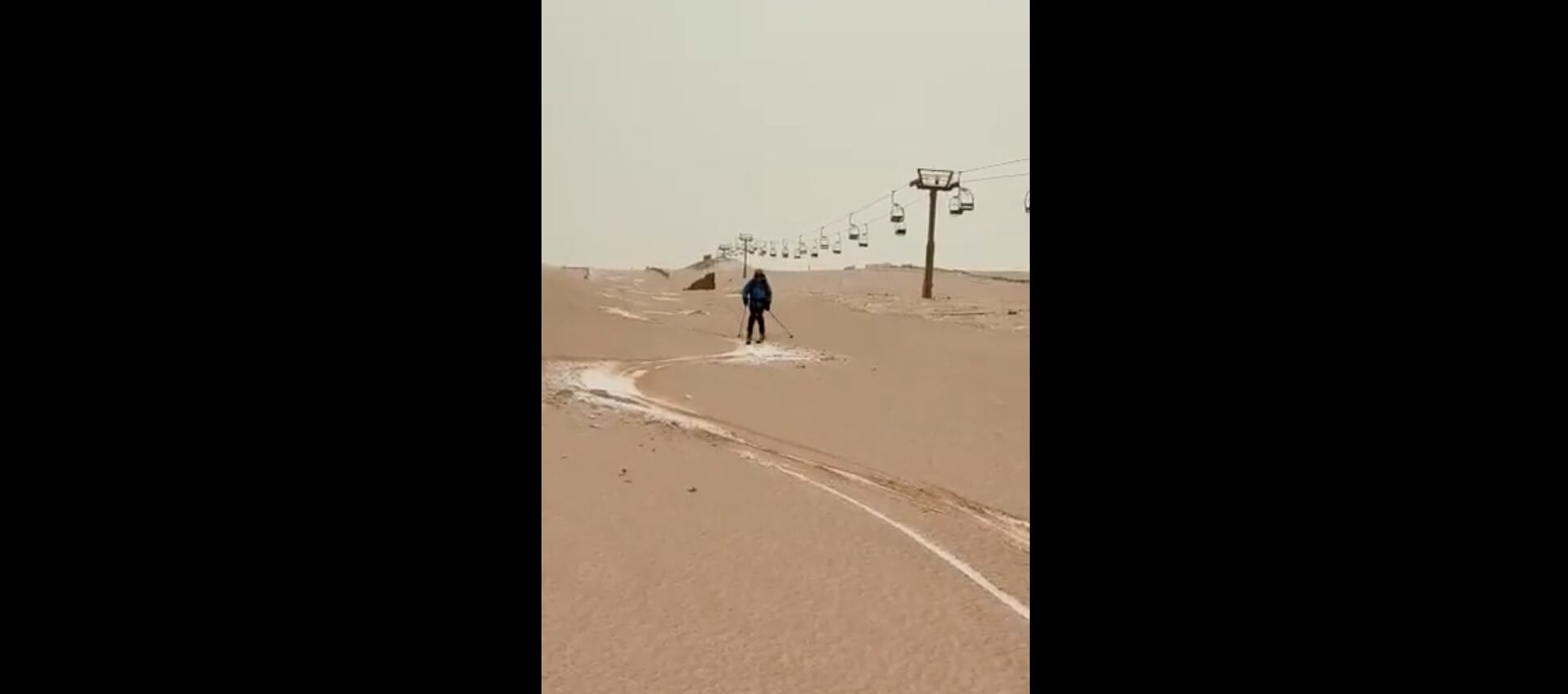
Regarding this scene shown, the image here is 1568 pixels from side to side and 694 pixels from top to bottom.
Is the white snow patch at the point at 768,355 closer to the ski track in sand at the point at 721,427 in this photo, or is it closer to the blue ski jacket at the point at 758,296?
the ski track in sand at the point at 721,427

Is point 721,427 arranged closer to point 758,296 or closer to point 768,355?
point 768,355


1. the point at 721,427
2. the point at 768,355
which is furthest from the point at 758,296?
the point at 721,427

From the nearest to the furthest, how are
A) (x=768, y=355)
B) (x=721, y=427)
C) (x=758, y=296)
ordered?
(x=721, y=427) < (x=768, y=355) < (x=758, y=296)

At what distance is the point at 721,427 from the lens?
9.40 m

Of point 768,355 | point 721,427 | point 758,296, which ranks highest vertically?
point 758,296

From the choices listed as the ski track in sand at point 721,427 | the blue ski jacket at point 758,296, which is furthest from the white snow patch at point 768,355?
the blue ski jacket at point 758,296

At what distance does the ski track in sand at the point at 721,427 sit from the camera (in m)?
5.17

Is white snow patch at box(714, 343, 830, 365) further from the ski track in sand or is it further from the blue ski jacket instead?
the blue ski jacket

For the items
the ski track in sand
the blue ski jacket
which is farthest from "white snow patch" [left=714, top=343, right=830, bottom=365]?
the blue ski jacket
